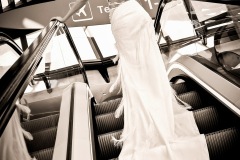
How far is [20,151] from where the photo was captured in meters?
1.64

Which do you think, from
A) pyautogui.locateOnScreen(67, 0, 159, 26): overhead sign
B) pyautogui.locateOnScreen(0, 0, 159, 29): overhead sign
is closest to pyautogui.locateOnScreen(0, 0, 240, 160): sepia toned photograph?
pyautogui.locateOnScreen(67, 0, 159, 26): overhead sign

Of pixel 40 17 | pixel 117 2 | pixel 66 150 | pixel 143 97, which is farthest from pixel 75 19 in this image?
pixel 66 150

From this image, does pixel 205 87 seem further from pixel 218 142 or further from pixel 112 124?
pixel 112 124

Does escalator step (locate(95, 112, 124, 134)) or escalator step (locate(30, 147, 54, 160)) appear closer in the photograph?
escalator step (locate(30, 147, 54, 160))

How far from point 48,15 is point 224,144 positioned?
8.64m

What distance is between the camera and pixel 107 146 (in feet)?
8.07

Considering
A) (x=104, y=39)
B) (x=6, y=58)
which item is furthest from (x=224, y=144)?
(x=6, y=58)

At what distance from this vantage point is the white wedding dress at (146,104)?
209 centimetres

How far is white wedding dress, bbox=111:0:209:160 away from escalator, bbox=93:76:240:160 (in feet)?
0.46

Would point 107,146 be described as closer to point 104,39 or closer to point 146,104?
point 146,104

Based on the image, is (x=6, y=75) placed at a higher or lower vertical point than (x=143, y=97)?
higher

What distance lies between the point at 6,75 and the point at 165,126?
136 cm

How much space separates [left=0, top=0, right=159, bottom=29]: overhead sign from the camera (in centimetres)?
966

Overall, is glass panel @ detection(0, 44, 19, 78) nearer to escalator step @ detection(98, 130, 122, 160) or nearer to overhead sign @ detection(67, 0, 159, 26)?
overhead sign @ detection(67, 0, 159, 26)
